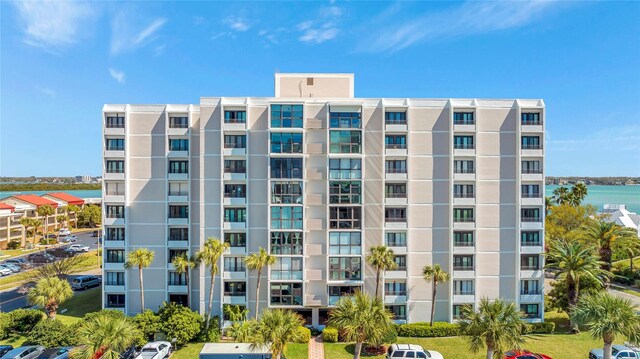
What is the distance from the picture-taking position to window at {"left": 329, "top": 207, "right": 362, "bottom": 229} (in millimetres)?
33469

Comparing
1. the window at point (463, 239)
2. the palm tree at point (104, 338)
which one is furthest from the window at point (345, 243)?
the palm tree at point (104, 338)

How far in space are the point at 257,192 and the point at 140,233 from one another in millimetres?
13649

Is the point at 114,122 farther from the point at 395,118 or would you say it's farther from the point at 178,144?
the point at 395,118

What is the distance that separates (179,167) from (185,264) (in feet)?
34.6

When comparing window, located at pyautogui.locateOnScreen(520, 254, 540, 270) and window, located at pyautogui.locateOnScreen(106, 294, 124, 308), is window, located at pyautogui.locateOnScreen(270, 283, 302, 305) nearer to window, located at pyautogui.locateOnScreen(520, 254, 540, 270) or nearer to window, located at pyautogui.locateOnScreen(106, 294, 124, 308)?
window, located at pyautogui.locateOnScreen(106, 294, 124, 308)

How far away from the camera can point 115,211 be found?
115ft

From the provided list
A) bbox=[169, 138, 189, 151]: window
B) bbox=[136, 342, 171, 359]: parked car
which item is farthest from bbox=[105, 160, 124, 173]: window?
bbox=[136, 342, 171, 359]: parked car

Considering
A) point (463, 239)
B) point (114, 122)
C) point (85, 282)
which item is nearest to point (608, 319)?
point (463, 239)

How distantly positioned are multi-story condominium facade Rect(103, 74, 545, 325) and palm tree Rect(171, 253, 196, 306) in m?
0.86

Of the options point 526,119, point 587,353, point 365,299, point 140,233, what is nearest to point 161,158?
point 140,233

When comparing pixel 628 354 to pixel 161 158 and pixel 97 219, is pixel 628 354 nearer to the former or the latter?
pixel 161 158

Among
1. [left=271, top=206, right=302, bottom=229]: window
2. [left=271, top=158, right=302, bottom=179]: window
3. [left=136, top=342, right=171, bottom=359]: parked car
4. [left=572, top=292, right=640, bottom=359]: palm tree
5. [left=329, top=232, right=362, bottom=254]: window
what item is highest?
[left=271, top=158, right=302, bottom=179]: window

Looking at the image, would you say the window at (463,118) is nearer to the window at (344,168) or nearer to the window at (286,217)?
the window at (344,168)

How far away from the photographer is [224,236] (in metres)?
33.5
